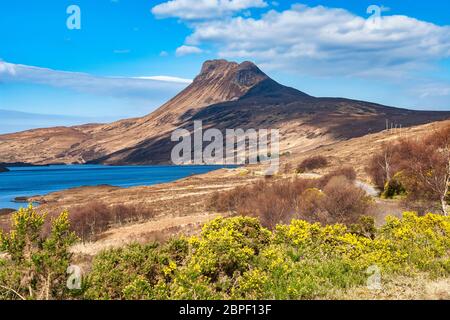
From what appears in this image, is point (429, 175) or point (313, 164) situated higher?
point (429, 175)

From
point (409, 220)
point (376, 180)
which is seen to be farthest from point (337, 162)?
point (409, 220)

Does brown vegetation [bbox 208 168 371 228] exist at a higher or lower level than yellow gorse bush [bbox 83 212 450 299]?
lower

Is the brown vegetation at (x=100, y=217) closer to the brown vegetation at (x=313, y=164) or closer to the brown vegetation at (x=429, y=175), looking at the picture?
the brown vegetation at (x=429, y=175)

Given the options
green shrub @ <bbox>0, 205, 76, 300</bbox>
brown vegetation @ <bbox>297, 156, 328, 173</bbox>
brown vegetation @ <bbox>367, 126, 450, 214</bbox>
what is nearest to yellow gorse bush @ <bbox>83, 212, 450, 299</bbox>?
green shrub @ <bbox>0, 205, 76, 300</bbox>

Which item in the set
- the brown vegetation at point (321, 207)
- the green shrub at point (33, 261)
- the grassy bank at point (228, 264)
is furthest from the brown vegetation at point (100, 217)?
the green shrub at point (33, 261)

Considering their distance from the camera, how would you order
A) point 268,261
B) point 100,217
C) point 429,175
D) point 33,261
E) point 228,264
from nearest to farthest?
point 33,261, point 228,264, point 268,261, point 429,175, point 100,217

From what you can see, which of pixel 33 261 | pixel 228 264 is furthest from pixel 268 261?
pixel 33 261

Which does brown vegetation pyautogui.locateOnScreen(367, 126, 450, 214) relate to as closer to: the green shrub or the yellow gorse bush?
the yellow gorse bush

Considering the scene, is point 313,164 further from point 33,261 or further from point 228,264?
point 33,261

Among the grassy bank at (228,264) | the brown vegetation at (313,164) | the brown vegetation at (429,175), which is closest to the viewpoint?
the grassy bank at (228,264)

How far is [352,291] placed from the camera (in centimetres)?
887

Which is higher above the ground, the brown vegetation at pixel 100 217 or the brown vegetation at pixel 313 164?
the brown vegetation at pixel 313 164

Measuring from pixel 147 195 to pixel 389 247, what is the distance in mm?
71757
